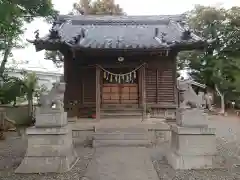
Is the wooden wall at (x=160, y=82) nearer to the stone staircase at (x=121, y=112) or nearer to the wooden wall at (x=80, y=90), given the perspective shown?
the stone staircase at (x=121, y=112)

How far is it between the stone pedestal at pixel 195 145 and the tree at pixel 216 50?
16.4 meters

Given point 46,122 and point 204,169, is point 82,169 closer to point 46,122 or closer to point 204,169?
point 46,122

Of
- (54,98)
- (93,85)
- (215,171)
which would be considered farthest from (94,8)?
(215,171)

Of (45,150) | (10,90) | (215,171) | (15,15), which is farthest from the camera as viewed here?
(10,90)

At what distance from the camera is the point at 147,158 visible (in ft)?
24.8

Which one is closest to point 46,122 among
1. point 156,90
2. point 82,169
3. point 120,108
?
point 82,169

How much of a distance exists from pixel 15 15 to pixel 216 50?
23204mm

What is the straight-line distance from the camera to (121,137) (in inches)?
379

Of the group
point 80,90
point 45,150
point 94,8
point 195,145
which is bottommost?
point 45,150

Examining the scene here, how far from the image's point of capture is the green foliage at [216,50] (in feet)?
73.9

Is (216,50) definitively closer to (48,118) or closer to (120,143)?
(120,143)

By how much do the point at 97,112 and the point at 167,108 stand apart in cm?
338

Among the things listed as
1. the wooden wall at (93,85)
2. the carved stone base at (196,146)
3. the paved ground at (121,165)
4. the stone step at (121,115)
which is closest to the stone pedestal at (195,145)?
the carved stone base at (196,146)

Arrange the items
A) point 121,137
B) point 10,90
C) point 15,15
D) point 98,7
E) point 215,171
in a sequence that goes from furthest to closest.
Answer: point 98,7 → point 10,90 → point 121,137 → point 215,171 → point 15,15
